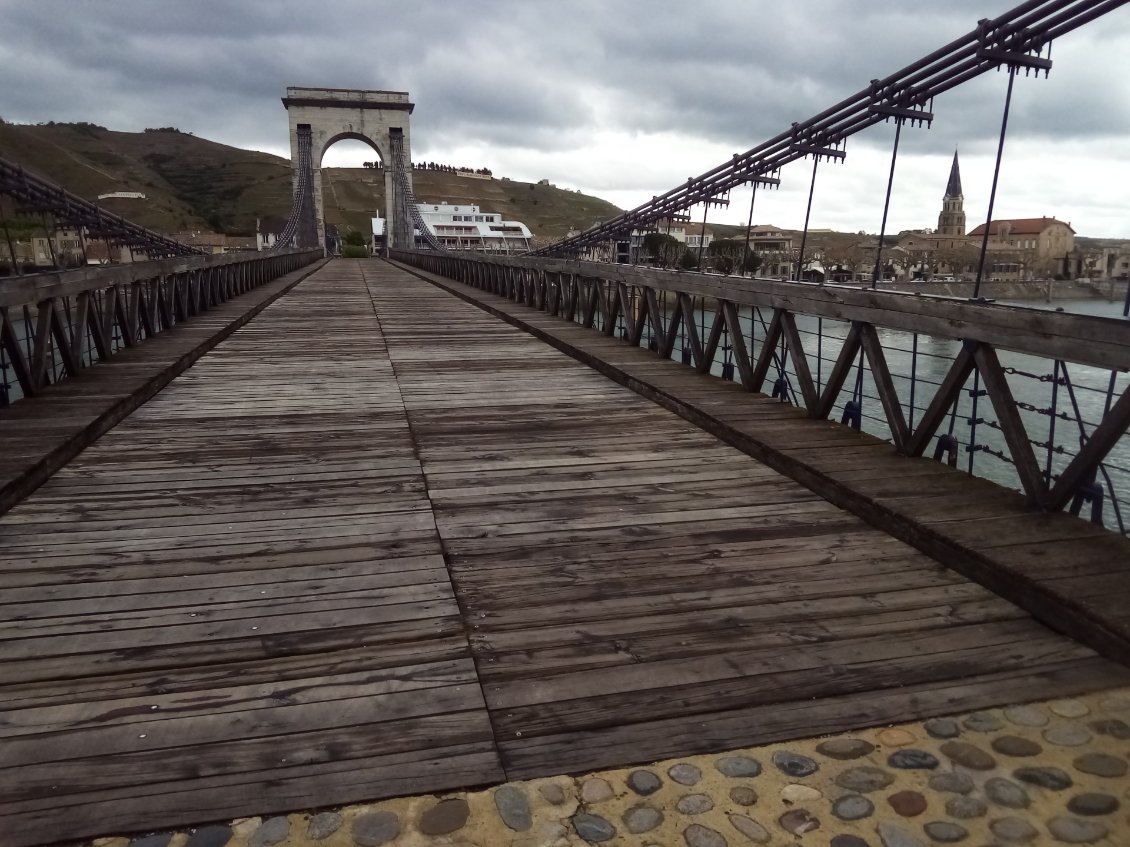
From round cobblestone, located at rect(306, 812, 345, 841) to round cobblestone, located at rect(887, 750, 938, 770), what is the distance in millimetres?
1242

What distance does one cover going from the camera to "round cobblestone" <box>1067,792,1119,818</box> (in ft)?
5.70

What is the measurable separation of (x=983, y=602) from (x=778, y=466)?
159cm

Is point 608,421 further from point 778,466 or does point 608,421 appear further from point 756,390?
point 778,466

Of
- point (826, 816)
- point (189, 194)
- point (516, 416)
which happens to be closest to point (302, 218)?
point (516, 416)

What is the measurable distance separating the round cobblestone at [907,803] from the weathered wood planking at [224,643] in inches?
34.7

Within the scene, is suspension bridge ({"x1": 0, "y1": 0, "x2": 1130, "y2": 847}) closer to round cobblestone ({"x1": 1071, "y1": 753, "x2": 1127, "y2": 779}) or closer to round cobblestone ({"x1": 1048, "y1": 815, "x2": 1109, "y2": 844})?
round cobblestone ({"x1": 1071, "y1": 753, "x2": 1127, "y2": 779})

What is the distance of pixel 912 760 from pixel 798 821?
359 mm

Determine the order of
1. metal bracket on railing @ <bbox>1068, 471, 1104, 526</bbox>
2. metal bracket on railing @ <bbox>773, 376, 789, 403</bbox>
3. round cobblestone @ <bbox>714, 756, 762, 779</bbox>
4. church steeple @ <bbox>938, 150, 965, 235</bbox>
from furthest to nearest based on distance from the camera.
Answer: church steeple @ <bbox>938, 150, 965, 235</bbox>, metal bracket on railing @ <bbox>773, 376, 789, 403</bbox>, metal bracket on railing @ <bbox>1068, 471, 1104, 526</bbox>, round cobblestone @ <bbox>714, 756, 762, 779</bbox>

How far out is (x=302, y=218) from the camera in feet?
219

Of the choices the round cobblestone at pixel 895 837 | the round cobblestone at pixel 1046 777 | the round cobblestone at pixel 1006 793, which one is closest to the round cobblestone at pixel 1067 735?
the round cobblestone at pixel 1046 777

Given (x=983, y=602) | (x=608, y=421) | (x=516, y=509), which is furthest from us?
(x=608, y=421)

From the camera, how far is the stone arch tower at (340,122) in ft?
217

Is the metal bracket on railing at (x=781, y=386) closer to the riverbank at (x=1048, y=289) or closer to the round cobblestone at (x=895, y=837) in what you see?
the riverbank at (x=1048, y=289)

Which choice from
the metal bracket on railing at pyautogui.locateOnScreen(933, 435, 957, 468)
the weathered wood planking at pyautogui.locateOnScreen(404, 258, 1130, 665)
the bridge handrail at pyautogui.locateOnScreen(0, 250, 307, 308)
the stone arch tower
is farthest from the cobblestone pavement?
the stone arch tower
